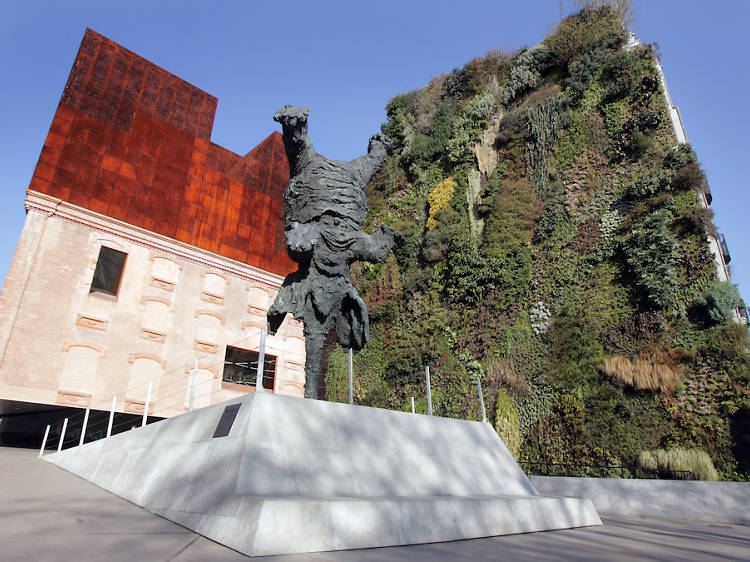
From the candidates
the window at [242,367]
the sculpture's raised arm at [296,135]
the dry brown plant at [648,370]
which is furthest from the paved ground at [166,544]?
the window at [242,367]

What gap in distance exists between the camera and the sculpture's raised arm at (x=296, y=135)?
4848mm

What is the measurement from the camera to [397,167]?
19.7m

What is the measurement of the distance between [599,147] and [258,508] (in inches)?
589

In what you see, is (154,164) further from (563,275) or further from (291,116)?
(563,275)

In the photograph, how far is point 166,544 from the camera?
2.22 m

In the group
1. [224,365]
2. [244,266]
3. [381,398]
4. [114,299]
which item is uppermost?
[244,266]

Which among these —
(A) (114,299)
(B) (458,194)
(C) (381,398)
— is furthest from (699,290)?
(A) (114,299)

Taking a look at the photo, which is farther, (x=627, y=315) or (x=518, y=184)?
(x=518, y=184)

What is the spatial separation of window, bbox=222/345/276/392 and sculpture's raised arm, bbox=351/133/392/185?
1322 cm

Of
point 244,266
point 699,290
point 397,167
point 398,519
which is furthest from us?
point 397,167

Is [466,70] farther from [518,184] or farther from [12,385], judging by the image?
[12,385]

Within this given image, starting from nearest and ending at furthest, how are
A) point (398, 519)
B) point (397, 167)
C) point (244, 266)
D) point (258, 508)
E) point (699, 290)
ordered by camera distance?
1. point (258, 508)
2. point (398, 519)
3. point (699, 290)
4. point (244, 266)
5. point (397, 167)

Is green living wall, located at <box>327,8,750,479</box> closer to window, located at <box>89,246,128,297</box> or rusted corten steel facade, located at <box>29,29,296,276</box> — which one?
rusted corten steel facade, located at <box>29,29,296,276</box>

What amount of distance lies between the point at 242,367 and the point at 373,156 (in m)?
14.1
